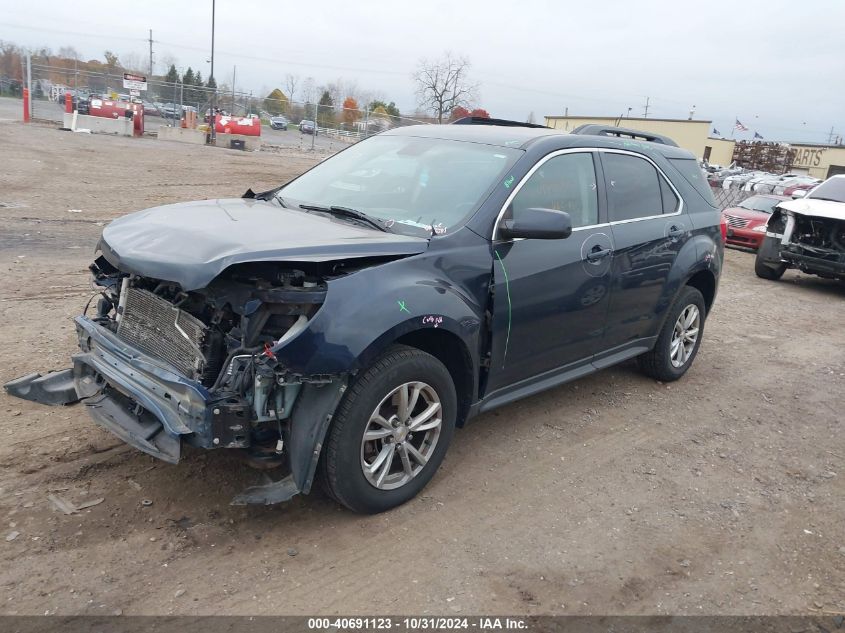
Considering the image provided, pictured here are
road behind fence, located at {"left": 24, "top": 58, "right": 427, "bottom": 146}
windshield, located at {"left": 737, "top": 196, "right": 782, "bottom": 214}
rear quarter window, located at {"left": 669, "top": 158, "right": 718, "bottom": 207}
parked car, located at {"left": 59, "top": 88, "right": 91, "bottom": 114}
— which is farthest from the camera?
road behind fence, located at {"left": 24, "top": 58, "right": 427, "bottom": 146}

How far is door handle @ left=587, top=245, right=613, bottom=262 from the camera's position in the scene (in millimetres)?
4531

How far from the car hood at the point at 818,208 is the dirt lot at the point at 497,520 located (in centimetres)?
577

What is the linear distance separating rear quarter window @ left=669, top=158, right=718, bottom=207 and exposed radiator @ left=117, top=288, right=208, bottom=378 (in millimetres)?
4170

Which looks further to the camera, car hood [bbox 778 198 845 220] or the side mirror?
car hood [bbox 778 198 845 220]

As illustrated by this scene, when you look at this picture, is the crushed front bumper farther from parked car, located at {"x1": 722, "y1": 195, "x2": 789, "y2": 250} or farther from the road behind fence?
the road behind fence

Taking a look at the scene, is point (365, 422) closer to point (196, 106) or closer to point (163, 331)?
point (163, 331)

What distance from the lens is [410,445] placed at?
3592 mm

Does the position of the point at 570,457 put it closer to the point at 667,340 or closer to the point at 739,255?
the point at 667,340

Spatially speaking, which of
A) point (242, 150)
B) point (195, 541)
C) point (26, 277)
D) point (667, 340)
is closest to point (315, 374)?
point (195, 541)

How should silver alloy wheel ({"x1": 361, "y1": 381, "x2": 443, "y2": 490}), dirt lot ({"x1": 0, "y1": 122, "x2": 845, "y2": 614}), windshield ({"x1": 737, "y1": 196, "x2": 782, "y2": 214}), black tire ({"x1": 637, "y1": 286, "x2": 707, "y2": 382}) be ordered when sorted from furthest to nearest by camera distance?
windshield ({"x1": 737, "y1": 196, "x2": 782, "y2": 214})
black tire ({"x1": 637, "y1": 286, "x2": 707, "y2": 382})
silver alloy wheel ({"x1": 361, "y1": 381, "x2": 443, "y2": 490})
dirt lot ({"x1": 0, "y1": 122, "x2": 845, "y2": 614})

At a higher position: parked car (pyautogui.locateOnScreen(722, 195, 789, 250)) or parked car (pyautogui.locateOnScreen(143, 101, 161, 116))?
parked car (pyautogui.locateOnScreen(143, 101, 161, 116))

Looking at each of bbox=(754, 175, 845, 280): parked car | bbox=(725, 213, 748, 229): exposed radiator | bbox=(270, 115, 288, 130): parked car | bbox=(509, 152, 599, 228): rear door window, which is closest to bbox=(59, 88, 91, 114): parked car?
bbox=(270, 115, 288, 130): parked car

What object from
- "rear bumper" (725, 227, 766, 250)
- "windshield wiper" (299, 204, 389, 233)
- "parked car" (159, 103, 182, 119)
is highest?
"parked car" (159, 103, 182, 119)

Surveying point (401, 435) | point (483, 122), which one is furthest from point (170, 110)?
point (401, 435)
